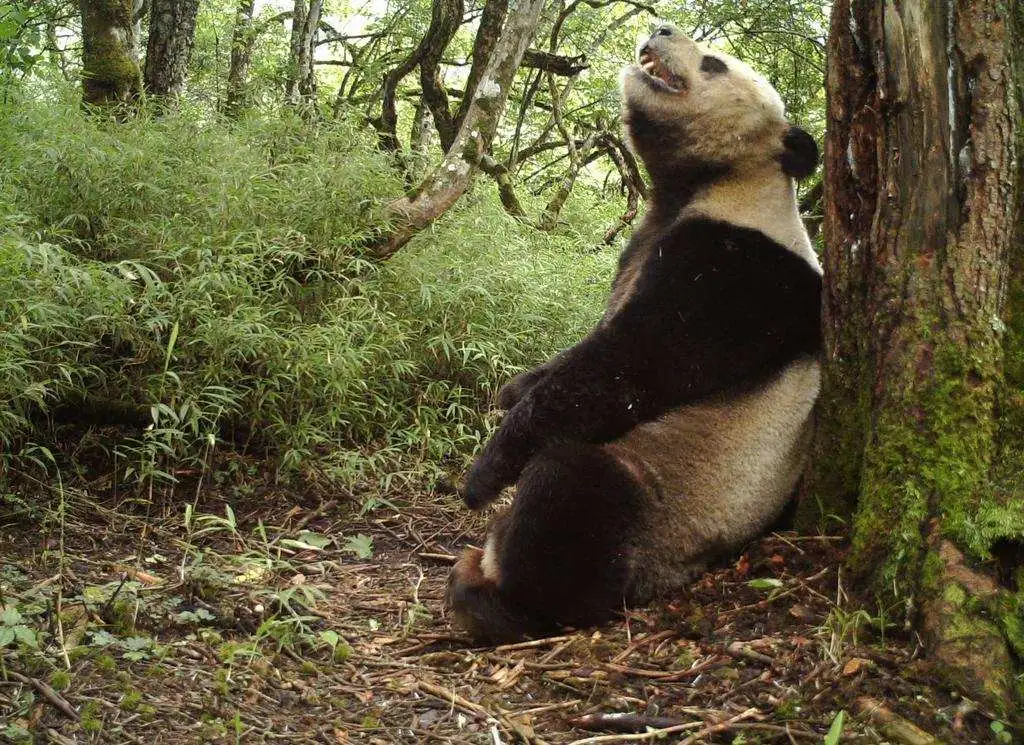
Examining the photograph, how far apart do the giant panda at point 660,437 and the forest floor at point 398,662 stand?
0.17 metres

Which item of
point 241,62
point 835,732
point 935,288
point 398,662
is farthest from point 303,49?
point 835,732

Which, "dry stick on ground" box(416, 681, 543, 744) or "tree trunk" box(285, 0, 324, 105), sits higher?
"tree trunk" box(285, 0, 324, 105)

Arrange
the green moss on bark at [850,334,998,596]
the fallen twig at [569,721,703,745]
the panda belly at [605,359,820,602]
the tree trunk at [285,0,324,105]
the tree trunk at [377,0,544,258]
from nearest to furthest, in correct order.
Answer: the fallen twig at [569,721,703,745], the green moss on bark at [850,334,998,596], the panda belly at [605,359,820,602], the tree trunk at [377,0,544,258], the tree trunk at [285,0,324,105]

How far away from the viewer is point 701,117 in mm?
4340

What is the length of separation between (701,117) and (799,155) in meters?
0.49

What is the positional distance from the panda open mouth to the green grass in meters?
1.95

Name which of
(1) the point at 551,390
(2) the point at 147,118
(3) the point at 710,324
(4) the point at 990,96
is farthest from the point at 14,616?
(2) the point at 147,118

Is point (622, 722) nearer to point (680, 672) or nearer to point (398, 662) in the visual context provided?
point (680, 672)

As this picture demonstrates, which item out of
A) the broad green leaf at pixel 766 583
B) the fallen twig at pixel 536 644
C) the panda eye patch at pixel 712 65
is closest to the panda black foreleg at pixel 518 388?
the fallen twig at pixel 536 644

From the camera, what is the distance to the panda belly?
144 inches

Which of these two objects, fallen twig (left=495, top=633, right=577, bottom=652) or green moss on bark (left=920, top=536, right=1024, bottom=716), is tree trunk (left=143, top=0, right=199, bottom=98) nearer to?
fallen twig (left=495, top=633, right=577, bottom=652)

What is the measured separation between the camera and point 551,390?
Answer: 3842 millimetres

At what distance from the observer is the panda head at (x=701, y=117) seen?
13.9 ft

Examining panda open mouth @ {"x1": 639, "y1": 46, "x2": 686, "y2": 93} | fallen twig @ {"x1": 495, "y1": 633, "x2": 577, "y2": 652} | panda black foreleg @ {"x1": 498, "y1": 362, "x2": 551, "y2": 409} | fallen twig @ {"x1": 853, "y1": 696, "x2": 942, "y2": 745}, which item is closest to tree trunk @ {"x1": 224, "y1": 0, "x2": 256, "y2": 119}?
panda open mouth @ {"x1": 639, "y1": 46, "x2": 686, "y2": 93}
